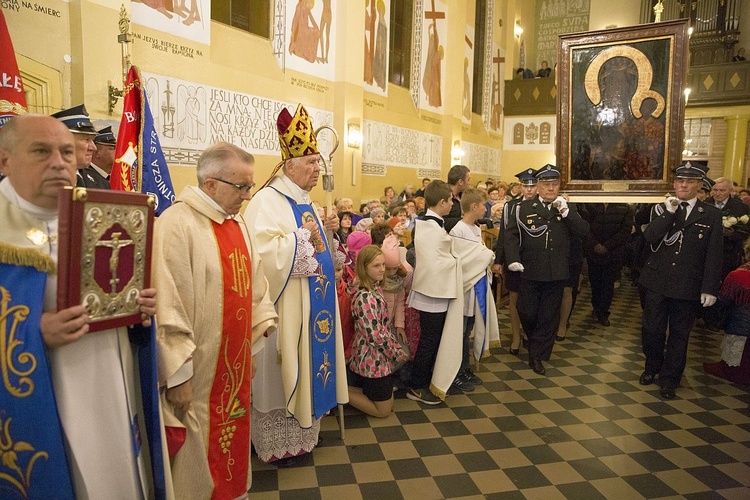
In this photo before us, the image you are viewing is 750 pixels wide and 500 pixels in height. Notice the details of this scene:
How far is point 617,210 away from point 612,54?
6.36ft

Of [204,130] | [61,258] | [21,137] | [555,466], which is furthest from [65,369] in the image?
[204,130]

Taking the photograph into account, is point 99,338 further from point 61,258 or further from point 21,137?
point 21,137

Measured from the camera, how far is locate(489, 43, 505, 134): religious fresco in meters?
18.2

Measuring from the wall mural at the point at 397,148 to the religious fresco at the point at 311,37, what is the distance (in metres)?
1.90

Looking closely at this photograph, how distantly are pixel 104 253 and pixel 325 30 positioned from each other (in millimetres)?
9053

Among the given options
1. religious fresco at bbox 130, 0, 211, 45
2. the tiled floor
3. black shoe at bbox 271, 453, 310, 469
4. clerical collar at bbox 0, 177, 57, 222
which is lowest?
the tiled floor

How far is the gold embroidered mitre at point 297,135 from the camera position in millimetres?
3156

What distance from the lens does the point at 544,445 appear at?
360 centimetres

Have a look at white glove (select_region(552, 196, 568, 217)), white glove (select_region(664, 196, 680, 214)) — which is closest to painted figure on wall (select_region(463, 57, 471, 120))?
white glove (select_region(552, 196, 568, 217))

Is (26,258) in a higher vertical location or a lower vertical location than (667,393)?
higher

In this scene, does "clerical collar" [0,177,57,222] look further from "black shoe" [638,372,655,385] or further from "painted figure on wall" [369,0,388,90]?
"painted figure on wall" [369,0,388,90]

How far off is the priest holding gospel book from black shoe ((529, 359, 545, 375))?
4184 millimetres

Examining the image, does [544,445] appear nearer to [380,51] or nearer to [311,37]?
[311,37]

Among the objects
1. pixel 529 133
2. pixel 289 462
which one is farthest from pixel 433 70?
pixel 289 462
